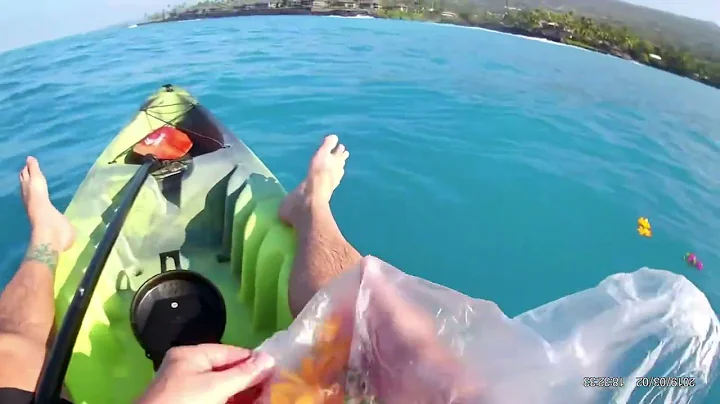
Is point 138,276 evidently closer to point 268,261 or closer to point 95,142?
point 268,261

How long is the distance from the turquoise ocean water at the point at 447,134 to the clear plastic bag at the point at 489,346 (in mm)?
1189

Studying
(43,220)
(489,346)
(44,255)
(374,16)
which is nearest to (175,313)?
(44,255)

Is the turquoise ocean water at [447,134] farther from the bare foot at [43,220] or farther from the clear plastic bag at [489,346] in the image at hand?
the clear plastic bag at [489,346]

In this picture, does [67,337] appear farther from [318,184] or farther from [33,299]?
[318,184]

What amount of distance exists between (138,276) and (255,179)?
1.48 feet

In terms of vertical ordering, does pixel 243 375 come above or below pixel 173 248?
above

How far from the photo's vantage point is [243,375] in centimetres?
88

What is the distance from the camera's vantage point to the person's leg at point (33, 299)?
1261mm

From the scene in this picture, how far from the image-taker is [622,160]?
10.2 feet

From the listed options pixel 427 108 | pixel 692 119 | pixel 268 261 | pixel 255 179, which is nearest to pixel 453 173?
pixel 427 108

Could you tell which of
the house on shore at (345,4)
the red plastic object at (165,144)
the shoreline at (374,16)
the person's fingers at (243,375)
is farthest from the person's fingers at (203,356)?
the house on shore at (345,4)

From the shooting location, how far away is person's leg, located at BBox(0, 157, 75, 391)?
4.14 ft

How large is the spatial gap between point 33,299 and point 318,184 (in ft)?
2.52

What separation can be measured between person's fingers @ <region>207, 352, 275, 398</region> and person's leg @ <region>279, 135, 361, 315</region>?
428 millimetres
